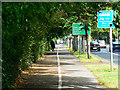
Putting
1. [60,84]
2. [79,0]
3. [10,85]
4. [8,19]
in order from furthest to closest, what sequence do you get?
[60,84] → [10,85] → [79,0] → [8,19]

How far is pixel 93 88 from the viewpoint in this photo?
37.1ft

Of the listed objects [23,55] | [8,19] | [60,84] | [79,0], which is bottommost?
[60,84]

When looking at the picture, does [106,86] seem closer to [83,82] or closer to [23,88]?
[83,82]

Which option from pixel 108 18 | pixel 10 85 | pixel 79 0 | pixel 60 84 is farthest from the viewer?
pixel 108 18

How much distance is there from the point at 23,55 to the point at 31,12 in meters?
5.10

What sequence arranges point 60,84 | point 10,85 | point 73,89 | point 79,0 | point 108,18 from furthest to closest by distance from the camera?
point 108,18, point 60,84, point 73,89, point 10,85, point 79,0

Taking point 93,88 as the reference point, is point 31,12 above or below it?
above

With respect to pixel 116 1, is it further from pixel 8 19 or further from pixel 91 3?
pixel 8 19

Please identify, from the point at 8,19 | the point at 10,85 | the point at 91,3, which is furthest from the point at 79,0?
the point at 10,85

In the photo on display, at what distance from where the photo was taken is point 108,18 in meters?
17.1

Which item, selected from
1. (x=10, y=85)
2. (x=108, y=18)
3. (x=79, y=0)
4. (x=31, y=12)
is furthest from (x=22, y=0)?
(x=108, y=18)

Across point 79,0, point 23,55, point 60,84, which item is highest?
point 79,0

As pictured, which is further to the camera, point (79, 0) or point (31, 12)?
point (79, 0)

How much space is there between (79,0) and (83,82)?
472cm
